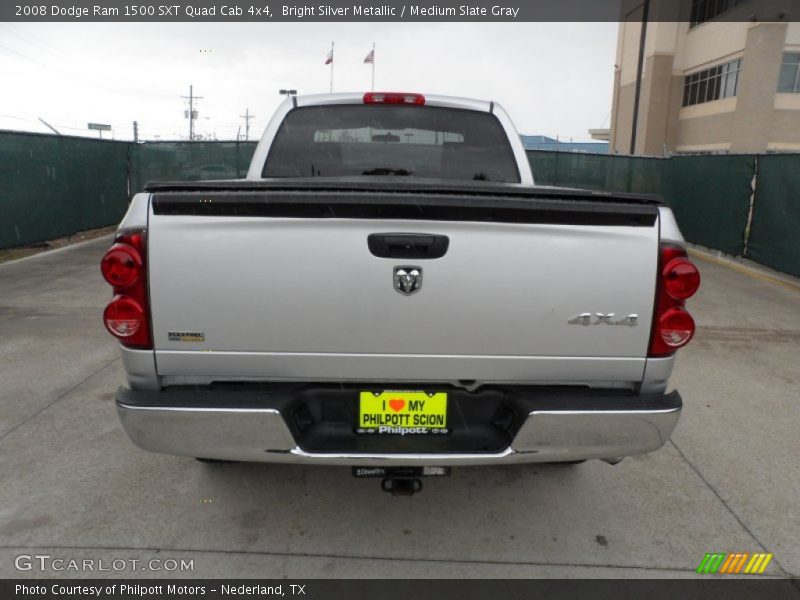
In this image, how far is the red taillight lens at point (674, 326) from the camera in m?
2.28

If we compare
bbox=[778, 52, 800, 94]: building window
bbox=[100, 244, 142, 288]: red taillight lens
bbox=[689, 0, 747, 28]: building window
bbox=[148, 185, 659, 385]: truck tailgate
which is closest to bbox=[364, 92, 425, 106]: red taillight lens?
bbox=[148, 185, 659, 385]: truck tailgate

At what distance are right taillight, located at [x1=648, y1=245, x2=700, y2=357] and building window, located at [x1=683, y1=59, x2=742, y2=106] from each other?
1168 inches

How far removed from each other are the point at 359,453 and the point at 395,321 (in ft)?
1.72

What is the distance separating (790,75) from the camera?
24656 millimetres

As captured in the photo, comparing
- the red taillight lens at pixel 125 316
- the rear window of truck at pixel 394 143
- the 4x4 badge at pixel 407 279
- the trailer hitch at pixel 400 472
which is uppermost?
the rear window of truck at pixel 394 143

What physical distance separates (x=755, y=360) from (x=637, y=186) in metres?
11.5

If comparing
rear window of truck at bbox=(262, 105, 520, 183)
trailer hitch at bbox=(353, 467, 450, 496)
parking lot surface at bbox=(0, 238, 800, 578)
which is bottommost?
parking lot surface at bbox=(0, 238, 800, 578)

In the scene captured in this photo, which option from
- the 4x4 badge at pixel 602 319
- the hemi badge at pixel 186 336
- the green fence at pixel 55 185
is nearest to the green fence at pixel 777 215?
the 4x4 badge at pixel 602 319

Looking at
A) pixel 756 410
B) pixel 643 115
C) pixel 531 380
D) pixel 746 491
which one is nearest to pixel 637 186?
pixel 756 410

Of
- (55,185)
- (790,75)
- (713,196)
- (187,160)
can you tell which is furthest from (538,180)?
A: (790,75)

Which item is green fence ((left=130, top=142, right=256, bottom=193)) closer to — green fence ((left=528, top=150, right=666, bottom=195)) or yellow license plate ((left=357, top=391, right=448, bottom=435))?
green fence ((left=528, top=150, right=666, bottom=195))

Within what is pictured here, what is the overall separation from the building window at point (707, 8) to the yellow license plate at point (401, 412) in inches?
1228

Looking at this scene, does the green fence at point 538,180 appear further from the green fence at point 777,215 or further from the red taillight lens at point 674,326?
the red taillight lens at point 674,326

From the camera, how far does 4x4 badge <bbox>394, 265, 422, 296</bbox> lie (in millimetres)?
2180
